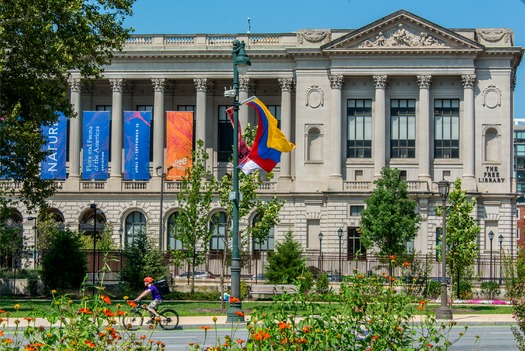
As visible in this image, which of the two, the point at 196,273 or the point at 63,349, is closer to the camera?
the point at 63,349

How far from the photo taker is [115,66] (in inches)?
3593

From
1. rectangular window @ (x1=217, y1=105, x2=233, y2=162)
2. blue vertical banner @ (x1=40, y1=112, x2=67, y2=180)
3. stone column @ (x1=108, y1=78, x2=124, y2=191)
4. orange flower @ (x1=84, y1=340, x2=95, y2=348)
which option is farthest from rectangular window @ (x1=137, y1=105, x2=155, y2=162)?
orange flower @ (x1=84, y1=340, x2=95, y2=348)

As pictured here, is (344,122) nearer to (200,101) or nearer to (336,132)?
(336,132)

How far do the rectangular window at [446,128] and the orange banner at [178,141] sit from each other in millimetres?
20934

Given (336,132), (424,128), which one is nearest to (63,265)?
(336,132)

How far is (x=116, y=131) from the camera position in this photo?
297 feet

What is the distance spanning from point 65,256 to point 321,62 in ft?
123

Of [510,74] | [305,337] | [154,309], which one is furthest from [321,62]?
[305,337]

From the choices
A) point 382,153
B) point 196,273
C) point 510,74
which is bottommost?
point 196,273

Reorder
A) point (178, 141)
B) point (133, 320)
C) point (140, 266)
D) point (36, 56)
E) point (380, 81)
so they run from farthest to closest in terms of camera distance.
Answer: point (380, 81)
point (178, 141)
point (140, 266)
point (36, 56)
point (133, 320)

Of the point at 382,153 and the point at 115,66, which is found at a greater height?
the point at 115,66

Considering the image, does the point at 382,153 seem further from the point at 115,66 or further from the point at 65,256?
the point at 65,256

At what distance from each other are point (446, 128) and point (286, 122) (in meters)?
13.7

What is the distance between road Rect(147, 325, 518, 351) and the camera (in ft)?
96.2
